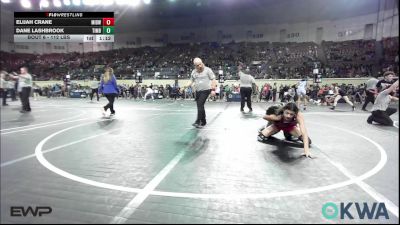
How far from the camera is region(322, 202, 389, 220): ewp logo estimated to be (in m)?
2.38

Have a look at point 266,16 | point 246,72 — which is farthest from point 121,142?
point 266,16

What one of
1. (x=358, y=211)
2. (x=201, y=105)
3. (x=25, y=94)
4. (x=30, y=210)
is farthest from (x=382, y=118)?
(x=25, y=94)

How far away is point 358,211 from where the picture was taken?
2.46 meters

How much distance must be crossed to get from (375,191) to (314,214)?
3.14 feet

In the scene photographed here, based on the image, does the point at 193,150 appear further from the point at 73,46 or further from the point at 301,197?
the point at 73,46

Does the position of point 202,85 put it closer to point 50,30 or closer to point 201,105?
point 201,105

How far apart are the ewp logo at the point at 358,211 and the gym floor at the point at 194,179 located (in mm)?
16

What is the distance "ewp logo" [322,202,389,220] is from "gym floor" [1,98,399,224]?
0.02m

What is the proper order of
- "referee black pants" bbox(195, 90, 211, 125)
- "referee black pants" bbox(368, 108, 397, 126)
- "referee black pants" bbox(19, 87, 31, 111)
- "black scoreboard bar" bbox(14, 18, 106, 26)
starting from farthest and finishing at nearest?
"referee black pants" bbox(19, 87, 31, 111), "black scoreboard bar" bbox(14, 18, 106, 26), "referee black pants" bbox(368, 108, 397, 126), "referee black pants" bbox(195, 90, 211, 125)
